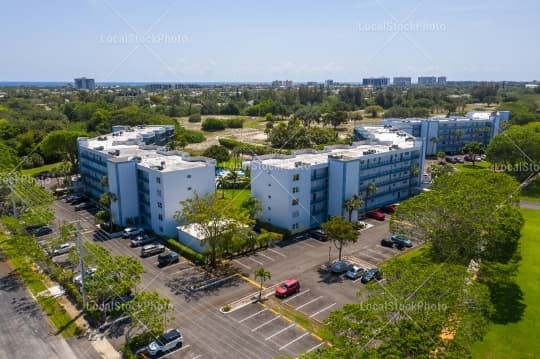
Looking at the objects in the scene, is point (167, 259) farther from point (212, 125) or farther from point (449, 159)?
point (212, 125)

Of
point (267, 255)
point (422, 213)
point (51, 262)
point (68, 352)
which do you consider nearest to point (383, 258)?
point (422, 213)

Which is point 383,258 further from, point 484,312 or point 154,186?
point 154,186

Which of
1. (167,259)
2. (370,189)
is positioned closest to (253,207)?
(167,259)

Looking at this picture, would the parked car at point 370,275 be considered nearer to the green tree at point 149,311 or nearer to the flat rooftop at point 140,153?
the green tree at point 149,311

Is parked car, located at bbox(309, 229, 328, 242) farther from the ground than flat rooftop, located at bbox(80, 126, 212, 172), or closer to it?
closer to it

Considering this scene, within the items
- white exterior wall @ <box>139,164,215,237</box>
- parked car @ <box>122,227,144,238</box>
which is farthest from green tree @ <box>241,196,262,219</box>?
parked car @ <box>122,227,144,238</box>

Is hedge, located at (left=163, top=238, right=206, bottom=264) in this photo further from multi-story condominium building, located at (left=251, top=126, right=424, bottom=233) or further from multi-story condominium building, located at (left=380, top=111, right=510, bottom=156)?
multi-story condominium building, located at (left=380, top=111, right=510, bottom=156)

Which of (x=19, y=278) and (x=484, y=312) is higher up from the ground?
(x=484, y=312)
